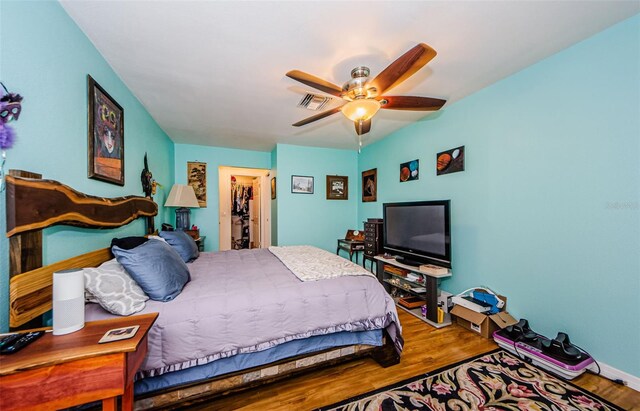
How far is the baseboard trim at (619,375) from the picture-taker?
1.57m

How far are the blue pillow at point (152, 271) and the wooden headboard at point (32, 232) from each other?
27cm

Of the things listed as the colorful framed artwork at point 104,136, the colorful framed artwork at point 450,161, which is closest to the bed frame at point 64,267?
the colorful framed artwork at point 104,136

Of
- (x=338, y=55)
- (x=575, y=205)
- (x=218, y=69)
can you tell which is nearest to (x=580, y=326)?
(x=575, y=205)

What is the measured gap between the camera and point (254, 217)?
652 cm

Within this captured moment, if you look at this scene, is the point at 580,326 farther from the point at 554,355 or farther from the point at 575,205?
the point at 575,205

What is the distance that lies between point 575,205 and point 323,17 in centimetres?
234

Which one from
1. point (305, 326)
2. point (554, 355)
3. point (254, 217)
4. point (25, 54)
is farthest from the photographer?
point (254, 217)

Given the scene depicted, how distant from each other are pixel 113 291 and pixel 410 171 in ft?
11.3

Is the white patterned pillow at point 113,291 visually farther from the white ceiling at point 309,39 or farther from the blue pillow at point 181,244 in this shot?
the white ceiling at point 309,39

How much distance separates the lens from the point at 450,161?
9.36 feet

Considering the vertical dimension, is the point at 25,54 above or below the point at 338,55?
below

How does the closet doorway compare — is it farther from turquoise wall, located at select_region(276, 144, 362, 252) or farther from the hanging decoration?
the hanging decoration

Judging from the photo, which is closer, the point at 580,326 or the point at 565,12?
the point at 565,12

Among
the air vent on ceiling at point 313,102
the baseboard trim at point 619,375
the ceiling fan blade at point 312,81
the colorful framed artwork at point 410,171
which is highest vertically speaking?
the air vent on ceiling at point 313,102
